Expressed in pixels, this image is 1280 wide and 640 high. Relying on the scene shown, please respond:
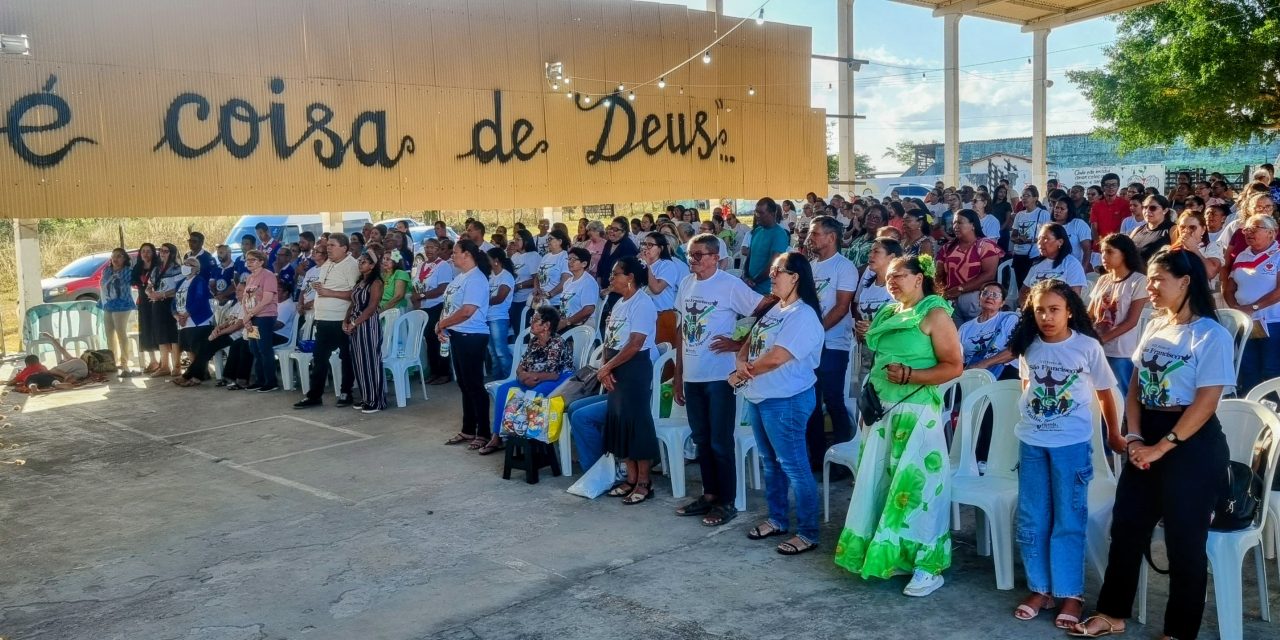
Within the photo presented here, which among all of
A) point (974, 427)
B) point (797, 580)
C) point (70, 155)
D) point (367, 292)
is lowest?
point (797, 580)

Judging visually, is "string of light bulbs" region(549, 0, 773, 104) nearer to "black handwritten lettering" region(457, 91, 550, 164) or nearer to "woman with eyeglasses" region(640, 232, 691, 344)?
"black handwritten lettering" region(457, 91, 550, 164)

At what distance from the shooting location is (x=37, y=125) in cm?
1233

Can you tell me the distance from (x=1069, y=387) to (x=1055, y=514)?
0.53 meters

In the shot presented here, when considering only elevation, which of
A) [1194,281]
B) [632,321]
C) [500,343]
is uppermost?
[1194,281]

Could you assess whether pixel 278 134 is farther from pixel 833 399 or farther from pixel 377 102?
pixel 833 399

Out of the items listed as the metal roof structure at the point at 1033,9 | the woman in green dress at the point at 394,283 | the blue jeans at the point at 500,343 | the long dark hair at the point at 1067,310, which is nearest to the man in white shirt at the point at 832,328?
the long dark hair at the point at 1067,310

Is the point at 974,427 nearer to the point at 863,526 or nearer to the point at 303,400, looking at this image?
the point at 863,526

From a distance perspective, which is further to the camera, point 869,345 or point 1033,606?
point 869,345

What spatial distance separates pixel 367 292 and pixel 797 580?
18.1 feet

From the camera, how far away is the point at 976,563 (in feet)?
16.1

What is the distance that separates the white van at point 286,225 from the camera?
1958 centimetres

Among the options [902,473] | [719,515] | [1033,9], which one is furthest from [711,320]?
[1033,9]

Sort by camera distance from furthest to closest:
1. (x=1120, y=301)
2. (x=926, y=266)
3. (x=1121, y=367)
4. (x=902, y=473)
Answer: (x=1121, y=367) < (x=1120, y=301) < (x=926, y=266) < (x=902, y=473)

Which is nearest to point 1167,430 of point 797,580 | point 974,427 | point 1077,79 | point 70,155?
point 974,427
